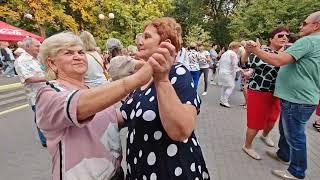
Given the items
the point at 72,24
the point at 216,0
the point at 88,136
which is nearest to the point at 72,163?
the point at 88,136

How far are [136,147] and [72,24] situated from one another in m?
21.4

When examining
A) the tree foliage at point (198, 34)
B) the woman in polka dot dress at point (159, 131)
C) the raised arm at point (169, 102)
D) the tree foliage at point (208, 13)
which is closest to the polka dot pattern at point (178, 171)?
the woman in polka dot dress at point (159, 131)

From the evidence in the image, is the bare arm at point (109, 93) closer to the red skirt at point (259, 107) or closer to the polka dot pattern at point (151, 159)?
the polka dot pattern at point (151, 159)

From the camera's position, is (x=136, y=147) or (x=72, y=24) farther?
(x=72, y=24)

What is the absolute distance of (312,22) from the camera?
4164 millimetres

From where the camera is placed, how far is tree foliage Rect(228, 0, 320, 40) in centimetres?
2794

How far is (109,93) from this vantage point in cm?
150

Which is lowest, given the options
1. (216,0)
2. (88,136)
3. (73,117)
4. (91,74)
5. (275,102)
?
(216,0)

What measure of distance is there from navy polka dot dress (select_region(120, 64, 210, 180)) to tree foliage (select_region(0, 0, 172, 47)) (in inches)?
666

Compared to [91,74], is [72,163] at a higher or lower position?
higher

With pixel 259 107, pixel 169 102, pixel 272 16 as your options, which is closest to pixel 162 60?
pixel 169 102

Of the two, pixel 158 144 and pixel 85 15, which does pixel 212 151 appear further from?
pixel 85 15

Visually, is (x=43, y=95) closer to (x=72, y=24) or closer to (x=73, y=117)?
(x=73, y=117)

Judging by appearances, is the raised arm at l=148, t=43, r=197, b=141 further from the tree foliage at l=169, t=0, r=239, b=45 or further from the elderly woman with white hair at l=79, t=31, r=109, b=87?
the tree foliage at l=169, t=0, r=239, b=45
